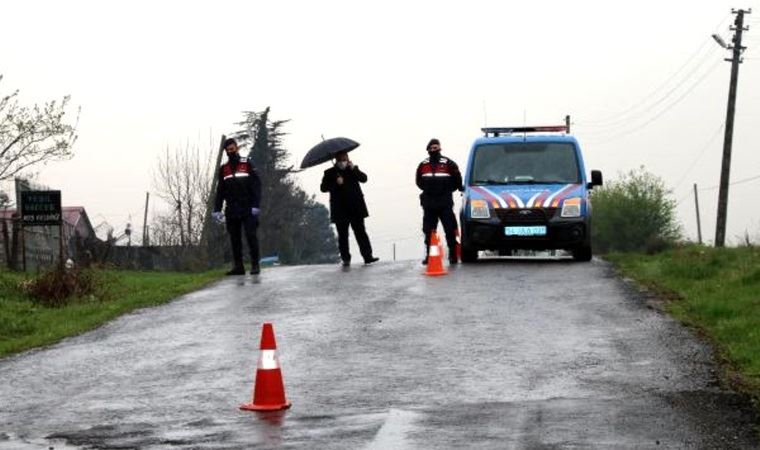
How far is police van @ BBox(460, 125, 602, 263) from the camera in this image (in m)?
21.8

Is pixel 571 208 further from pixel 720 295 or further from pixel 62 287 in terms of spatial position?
pixel 62 287

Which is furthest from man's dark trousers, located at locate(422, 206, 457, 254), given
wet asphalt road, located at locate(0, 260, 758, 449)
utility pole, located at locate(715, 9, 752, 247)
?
utility pole, located at locate(715, 9, 752, 247)

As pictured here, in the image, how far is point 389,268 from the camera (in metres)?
20.9

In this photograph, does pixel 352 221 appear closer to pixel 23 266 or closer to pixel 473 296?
pixel 473 296

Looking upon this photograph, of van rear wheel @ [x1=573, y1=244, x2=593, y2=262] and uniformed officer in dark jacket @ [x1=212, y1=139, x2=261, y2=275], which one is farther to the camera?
van rear wheel @ [x1=573, y1=244, x2=593, y2=262]

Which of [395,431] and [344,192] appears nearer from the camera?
[395,431]

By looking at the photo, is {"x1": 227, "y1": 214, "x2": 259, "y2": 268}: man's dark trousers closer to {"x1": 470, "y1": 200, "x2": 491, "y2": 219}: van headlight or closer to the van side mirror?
{"x1": 470, "y1": 200, "x2": 491, "y2": 219}: van headlight

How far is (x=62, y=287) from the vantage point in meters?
19.5

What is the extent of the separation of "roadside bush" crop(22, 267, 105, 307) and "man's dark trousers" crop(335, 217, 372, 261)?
421 cm

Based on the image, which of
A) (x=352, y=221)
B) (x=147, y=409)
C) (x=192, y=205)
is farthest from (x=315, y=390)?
(x=192, y=205)

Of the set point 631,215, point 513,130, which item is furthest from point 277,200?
point 513,130

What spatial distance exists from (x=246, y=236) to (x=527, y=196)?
4.45 meters

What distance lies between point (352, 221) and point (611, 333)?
1032 centimetres

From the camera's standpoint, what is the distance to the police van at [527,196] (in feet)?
71.6
